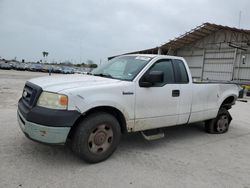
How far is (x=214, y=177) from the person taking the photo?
345 cm

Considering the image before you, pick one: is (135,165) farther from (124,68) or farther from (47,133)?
(124,68)

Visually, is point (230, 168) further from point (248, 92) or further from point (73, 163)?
point (248, 92)

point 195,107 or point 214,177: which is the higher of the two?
point 195,107

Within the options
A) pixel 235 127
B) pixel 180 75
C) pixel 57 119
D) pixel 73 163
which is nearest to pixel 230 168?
pixel 180 75

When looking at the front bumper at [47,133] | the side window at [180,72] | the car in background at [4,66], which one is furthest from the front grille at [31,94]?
the car in background at [4,66]

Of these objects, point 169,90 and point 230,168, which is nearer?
point 230,168

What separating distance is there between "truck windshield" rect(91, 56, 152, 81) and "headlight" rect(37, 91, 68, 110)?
1220mm

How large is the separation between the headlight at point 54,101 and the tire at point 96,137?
0.43 m

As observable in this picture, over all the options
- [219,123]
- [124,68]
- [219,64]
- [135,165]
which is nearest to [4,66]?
[219,64]

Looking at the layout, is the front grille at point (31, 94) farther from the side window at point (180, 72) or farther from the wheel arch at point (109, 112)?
the side window at point (180, 72)

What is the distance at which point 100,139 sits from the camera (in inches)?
144

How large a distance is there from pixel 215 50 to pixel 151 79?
2476 cm

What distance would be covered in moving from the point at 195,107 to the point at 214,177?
6.14ft

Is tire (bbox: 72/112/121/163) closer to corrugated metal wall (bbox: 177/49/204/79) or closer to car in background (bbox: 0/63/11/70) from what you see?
corrugated metal wall (bbox: 177/49/204/79)
